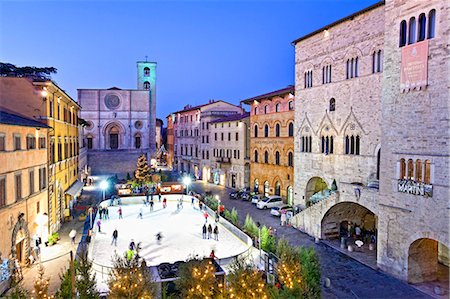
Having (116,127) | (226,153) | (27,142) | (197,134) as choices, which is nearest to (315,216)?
(27,142)

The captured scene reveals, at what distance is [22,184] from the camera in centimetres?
2022

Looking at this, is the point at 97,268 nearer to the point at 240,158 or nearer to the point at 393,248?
the point at 393,248

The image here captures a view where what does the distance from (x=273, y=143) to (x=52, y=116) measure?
2133 centimetres

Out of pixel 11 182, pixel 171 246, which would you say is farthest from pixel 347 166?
pixel 11 182

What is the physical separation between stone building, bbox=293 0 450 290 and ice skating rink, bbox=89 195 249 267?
7726 millimetres

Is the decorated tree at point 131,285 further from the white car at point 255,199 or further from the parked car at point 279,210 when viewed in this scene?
the white car at point 255,199

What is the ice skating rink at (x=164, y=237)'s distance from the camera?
21594mm

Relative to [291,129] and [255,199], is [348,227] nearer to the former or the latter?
[291,129]

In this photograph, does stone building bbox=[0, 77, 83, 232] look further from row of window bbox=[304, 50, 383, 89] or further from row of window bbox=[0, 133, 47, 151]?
row of window bbox=[304, 50, 383, 89]

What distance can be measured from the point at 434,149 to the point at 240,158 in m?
30.7

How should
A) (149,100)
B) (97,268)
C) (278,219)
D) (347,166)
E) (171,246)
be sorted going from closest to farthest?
(97,268), (171,246), (347,166), (278,219), (149,100)

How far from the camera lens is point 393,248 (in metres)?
19.2

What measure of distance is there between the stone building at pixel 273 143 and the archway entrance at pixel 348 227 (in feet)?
30.7

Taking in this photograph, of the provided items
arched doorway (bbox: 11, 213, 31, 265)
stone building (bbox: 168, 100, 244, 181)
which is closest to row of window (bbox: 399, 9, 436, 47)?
arched doorway (bbox: 11, 213, 31, 265)
